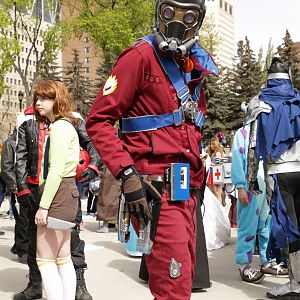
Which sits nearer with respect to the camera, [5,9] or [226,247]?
[226,247]

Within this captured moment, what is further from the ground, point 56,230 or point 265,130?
point 265,130

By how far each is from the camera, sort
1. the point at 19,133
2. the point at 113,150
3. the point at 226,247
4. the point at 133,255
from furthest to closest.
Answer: the point at 226,247
the point at 133,255
the point at 19,133
the point at 113,150

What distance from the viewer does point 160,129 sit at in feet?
10.3

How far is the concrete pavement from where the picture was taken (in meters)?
5.70

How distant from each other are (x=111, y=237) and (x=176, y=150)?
6.91 meters

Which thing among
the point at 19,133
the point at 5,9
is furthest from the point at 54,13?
the point at 19,133

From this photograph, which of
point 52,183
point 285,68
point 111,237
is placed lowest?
point 111,237

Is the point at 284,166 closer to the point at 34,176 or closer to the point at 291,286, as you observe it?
the point at 291,286

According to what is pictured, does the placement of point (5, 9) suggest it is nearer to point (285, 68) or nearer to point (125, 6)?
point (125, 6)

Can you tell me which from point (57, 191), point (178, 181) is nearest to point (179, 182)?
point (178, 181)

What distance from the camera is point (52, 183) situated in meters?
4.25

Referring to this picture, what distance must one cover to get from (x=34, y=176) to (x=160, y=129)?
2.69 meters

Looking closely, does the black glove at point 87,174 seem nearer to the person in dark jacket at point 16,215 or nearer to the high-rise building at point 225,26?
the person in dark jacket at point 16,215

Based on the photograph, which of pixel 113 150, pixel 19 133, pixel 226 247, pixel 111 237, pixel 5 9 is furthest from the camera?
pixel 5 9
